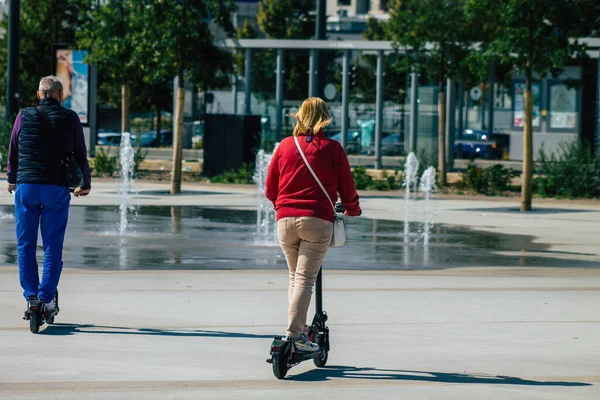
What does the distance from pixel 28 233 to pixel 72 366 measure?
161 cm

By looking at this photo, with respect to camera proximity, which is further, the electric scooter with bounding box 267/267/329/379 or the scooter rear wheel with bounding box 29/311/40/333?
the scooter rear wheel with bounding box 29/311/40/333

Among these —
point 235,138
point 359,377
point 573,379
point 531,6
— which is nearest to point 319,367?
point 359,377

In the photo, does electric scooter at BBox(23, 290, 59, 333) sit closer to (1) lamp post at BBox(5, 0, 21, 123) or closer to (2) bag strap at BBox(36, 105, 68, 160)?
(2) bag strap at BBox(36, 105, 68, 160)

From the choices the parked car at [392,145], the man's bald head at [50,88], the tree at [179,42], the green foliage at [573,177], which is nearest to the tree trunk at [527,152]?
the green foliage at [573,177]

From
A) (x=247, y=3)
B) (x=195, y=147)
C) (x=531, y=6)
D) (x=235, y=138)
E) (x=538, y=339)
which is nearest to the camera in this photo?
(x=538, y=339)

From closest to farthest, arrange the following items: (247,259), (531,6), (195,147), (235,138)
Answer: (247,259), (531,6), (235,138), (195,147)

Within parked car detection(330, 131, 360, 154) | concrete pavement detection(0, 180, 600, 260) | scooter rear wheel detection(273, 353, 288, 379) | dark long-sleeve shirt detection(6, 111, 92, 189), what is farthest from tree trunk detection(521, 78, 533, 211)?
scooter rear wheel detection(273, 353, 288, 379)

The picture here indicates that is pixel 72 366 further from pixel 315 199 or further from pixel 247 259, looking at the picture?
pixel 247 259

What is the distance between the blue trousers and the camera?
841cm

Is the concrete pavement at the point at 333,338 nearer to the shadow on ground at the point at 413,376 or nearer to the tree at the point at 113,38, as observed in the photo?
the shadow on ground at the point at 413,376

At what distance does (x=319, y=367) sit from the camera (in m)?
7.36

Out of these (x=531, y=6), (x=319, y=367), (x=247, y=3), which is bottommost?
(x=319, y=367)

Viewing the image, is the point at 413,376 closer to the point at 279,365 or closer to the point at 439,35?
the point at 279,365

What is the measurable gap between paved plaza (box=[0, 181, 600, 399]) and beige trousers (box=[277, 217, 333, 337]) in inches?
13.7
